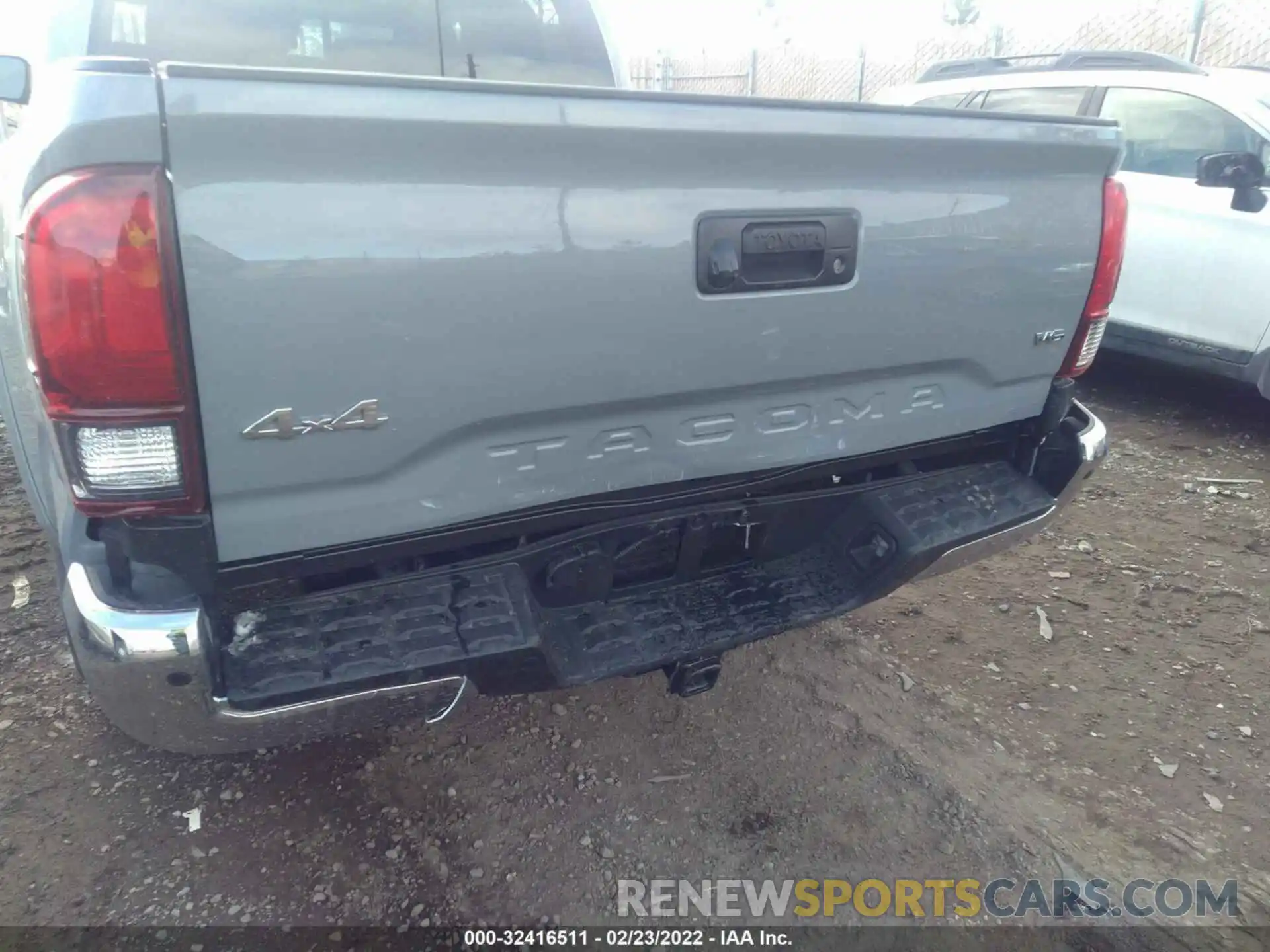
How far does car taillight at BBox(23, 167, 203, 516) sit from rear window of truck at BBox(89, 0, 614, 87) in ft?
4.22

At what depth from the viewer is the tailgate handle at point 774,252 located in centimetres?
185

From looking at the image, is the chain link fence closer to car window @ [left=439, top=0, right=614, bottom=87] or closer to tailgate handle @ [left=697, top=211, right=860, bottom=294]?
car window @ [left=439, top=0, right=614, bottom=87]

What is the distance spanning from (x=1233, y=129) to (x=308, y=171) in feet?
17.8

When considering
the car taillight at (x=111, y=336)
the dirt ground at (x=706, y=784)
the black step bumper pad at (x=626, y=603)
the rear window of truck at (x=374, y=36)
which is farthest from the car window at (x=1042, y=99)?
the car taillight at (x=111, y=336)

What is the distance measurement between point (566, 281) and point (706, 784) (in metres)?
1.54

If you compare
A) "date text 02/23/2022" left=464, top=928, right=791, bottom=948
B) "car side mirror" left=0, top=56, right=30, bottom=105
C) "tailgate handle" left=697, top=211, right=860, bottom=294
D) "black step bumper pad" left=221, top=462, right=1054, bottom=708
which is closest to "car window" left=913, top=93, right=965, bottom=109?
"black step bumper pad" left=221, top=462, right=1054, bottom=708

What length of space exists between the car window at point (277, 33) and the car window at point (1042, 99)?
409 centimetres

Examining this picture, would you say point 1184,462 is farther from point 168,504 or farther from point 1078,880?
point 168,504

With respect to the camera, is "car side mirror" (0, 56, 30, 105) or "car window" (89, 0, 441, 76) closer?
"car side mirror" (0, 56, 30, 105)

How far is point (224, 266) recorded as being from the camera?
145cm

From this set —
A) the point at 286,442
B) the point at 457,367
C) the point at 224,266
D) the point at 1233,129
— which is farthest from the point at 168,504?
the point at 1233,129

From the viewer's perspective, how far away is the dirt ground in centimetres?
223

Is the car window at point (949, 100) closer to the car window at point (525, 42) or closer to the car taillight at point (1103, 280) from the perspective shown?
the car window at point (525, 42)

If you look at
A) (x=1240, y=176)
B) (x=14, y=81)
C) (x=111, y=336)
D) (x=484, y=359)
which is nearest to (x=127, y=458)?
(x=111, y=336)
